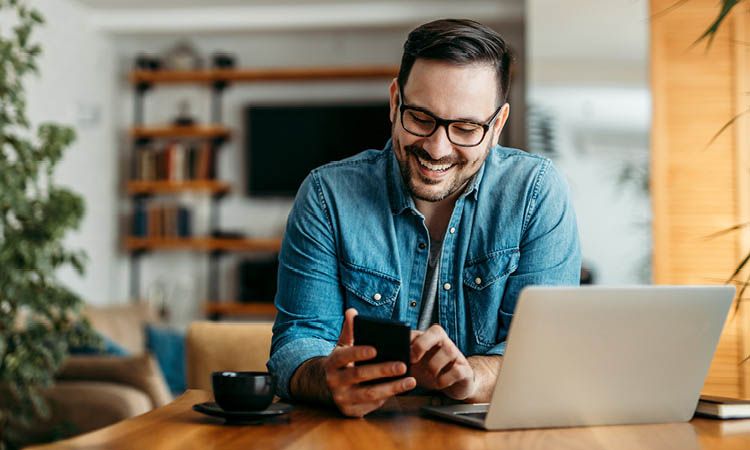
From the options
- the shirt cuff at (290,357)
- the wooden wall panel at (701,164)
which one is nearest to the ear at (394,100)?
the shirt cuff at (290,357)

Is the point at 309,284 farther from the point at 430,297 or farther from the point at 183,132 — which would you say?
the point at 183,132

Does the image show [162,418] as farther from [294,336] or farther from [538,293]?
[538,293]

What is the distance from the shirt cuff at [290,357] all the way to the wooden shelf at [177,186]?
4.68 m

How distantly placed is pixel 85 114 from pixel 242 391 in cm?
510

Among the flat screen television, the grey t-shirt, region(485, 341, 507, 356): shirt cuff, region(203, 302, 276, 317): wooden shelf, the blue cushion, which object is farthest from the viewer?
the flat screen television

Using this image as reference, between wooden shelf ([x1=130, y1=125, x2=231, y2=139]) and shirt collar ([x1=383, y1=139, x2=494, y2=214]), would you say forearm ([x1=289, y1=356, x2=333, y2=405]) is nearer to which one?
shirt collar ([x1=383, y1=139, x2=494, y2=214])

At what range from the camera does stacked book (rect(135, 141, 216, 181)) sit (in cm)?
615

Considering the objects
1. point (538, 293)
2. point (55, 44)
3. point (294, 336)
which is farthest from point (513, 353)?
point (55, 44)

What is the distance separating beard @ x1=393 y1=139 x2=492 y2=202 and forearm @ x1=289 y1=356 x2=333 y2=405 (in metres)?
0.38

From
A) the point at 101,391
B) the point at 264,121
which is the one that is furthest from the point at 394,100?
the point at 264,121

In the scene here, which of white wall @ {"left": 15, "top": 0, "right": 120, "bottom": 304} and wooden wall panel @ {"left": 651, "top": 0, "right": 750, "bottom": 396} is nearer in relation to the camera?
wooden wall panel @ {"left": 651, "top": 0, "right": 750, "bottom": 396}

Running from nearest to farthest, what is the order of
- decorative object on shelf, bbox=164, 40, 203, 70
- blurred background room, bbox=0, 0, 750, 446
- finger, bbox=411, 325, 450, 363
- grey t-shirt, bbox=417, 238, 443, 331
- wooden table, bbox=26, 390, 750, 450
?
wooden table, bbox=26, 390, 750, 450, finger, bbox=411, 325, 450, 363, grey t-shirt, bbox=417, 238, 443, 331, blurred background room, bbox=0, 0, 750, 446, decorative object on shelf, bbox=164, 40, 203, 70

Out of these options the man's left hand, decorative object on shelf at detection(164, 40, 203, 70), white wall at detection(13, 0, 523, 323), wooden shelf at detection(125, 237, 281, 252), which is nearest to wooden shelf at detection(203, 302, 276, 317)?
white wall at detection(13, 0, 523, 323)

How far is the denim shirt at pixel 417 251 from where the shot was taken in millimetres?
1620
